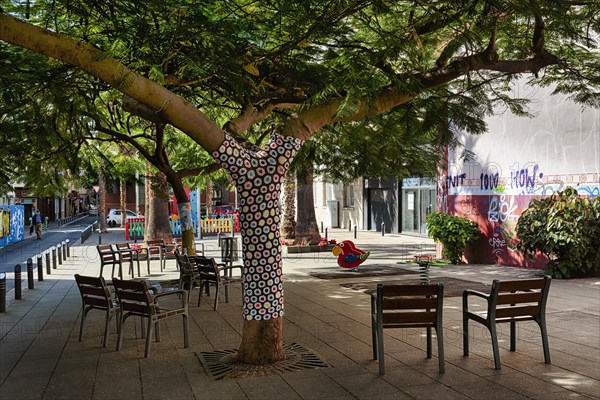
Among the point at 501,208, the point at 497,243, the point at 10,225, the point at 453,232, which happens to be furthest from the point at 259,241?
the point at 10,225

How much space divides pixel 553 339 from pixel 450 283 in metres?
5.78

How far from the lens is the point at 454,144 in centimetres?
916

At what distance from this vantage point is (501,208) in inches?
690

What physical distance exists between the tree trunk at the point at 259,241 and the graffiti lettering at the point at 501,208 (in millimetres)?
12235

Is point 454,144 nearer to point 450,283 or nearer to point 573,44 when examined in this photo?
point 573,44

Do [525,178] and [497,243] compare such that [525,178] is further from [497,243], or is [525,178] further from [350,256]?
[350,256]

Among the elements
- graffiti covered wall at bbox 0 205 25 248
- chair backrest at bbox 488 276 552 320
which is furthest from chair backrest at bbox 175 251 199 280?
graffiti covered wall at bbox 0 205 25 248

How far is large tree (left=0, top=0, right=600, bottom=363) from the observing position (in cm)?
625

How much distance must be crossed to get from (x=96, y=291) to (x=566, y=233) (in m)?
10.7

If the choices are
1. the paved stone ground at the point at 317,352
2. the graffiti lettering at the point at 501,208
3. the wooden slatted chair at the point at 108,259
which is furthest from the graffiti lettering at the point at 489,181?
the wooden slatted chair at the point at 108,259

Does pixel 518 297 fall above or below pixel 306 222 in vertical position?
below

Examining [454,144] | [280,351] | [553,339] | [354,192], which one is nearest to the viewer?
[280,351]

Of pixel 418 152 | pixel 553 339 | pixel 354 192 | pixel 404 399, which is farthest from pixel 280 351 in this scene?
pixel 354 192

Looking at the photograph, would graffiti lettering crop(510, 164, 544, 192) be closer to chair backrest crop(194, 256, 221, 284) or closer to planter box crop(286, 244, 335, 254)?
planter box crop(286, 244, 335, 254)
